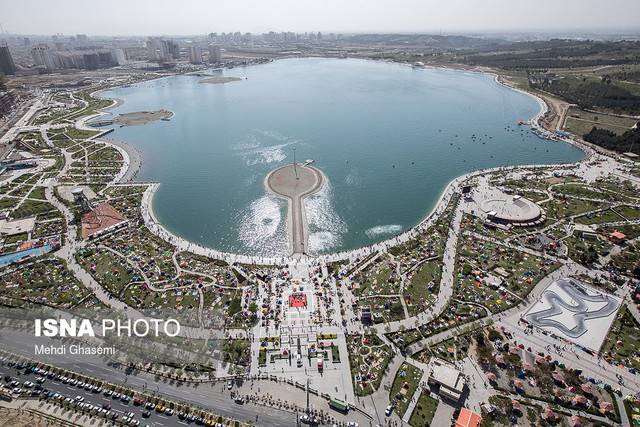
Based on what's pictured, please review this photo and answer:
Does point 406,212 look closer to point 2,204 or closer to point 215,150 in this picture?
point 215,150

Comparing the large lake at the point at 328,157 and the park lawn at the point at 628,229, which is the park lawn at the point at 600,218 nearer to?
the park lawn at the point at 628,229

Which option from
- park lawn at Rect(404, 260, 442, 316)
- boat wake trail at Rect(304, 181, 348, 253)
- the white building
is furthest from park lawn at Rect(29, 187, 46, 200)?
the white building

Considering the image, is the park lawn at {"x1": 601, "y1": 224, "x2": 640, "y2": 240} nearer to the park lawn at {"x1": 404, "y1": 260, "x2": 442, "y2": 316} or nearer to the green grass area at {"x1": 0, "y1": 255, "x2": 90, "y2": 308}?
the park lawn at {"x1": 404, "y1": 260, "x2": 442, "y2": 316}

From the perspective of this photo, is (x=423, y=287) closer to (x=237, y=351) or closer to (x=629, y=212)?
(x=237, y=351)

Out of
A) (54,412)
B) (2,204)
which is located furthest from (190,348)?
(2,204)

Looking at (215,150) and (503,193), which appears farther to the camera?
(215,150)

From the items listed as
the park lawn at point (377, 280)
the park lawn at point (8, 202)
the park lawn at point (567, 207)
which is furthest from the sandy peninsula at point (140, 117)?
the park lawn at point (567, 207)

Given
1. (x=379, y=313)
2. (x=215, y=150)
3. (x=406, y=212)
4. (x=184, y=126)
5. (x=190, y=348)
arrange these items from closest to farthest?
(x=190, y=348)
(x=379, y=313)
(x=406, y=212)
(x=215, y=150)
(x=184, y=126)
